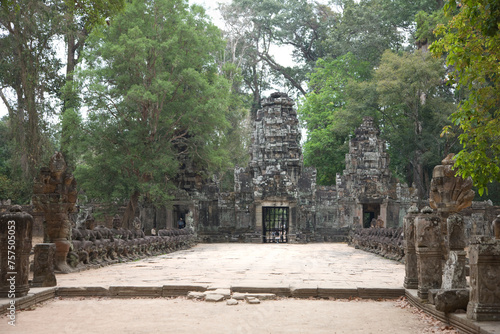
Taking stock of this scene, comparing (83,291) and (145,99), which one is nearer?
(83,291)

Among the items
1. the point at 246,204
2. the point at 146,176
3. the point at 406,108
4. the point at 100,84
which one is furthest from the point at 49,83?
the point at 406,108

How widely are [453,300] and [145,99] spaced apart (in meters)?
20.5

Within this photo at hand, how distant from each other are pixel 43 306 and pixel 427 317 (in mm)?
5335

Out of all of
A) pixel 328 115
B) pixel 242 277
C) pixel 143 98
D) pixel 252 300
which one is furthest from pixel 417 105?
pixel 252 300

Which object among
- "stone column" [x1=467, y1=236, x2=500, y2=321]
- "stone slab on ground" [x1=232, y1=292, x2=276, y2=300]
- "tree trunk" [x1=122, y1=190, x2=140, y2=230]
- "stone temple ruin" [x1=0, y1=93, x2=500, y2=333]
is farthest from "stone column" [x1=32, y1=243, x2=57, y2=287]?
"tree trunk" [x1=122, y1=190, x2=140, y2=230]

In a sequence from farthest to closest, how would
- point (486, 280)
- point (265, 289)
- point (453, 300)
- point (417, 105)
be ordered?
point (417, 105)
point (265, 289)
point (453, 300)
point (486, 280)

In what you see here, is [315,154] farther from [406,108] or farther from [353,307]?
[353,307]

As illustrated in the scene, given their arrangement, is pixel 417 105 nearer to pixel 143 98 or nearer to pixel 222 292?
pixel 143 98

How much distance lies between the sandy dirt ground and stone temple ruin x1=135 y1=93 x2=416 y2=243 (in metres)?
20.7

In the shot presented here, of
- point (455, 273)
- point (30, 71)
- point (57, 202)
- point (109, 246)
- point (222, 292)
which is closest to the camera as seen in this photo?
point (455, 273)

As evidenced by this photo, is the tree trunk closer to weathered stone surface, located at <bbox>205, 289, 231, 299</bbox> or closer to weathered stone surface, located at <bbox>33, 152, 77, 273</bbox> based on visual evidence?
weathered stone surface, located at <bbox>33, 152, 77, 273</bbox>

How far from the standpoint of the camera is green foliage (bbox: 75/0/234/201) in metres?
25.0

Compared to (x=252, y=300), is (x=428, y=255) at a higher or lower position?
higher

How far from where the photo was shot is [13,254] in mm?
7195
